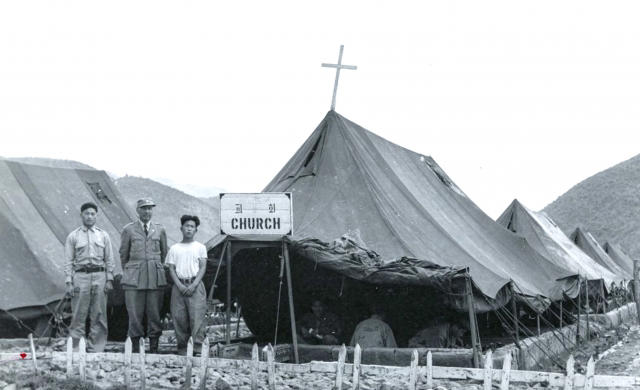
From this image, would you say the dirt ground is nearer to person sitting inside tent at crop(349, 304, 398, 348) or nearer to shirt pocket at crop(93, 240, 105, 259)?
shirt pocket at crop(93, 240, 105, 259)

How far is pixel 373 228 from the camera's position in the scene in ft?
35.0

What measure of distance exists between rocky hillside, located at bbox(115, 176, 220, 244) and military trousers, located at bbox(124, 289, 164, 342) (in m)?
6.19

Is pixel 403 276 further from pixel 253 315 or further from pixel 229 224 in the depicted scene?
pixel 253 315

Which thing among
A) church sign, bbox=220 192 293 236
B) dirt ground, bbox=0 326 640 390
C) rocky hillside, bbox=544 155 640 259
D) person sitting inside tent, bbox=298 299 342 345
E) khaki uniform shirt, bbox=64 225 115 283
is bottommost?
dirt ground, bbox=0 326 640 390

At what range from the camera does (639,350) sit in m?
15.5

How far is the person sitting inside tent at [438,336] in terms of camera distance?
1038 centimetres

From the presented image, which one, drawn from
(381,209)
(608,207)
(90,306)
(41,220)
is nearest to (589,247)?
(381,209)

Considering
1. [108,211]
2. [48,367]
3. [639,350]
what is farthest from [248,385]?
[639,350]

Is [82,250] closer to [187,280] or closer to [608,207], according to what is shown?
[187,280]

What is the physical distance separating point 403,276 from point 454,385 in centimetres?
169

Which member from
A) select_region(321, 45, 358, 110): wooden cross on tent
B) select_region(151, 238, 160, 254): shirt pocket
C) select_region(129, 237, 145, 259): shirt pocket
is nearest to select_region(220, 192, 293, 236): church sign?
select_region(151, 238, 160, 254): shirt pocket

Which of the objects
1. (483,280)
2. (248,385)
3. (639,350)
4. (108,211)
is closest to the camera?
(248,385)

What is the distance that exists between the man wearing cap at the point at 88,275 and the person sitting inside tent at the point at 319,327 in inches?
107

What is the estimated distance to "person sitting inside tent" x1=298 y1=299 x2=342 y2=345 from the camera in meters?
10.5
